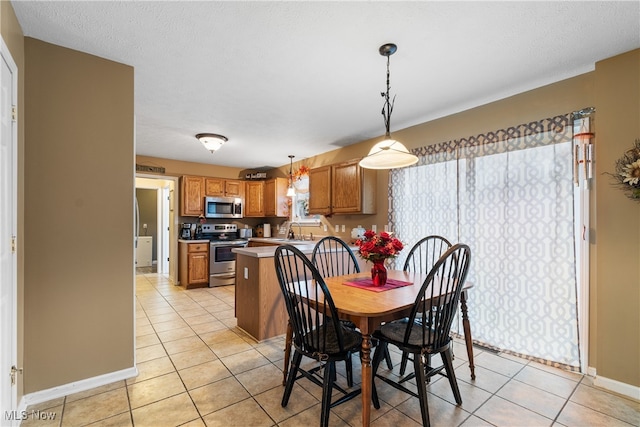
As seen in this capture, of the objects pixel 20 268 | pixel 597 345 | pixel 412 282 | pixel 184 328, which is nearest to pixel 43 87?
pixel 20 268

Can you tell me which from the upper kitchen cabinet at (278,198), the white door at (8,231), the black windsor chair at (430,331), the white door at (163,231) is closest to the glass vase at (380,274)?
the black windsor chair at (430,331)

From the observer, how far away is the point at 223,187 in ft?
20.1

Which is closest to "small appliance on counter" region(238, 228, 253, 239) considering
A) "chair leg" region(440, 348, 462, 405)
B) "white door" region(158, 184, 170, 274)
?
"white door" region(158, 184, 170, 274)

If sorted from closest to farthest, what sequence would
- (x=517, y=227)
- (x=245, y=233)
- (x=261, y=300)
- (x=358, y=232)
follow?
(x=517, y=227), (x=261, y=300), (x=358, y=232), (x=245, y=233)

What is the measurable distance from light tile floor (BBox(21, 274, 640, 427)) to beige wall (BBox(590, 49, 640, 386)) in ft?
1.07

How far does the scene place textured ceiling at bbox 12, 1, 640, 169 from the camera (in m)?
1.76

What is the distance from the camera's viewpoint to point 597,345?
2277 millimetres

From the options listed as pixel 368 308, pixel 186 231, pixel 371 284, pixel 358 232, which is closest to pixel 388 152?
pixel 371 284

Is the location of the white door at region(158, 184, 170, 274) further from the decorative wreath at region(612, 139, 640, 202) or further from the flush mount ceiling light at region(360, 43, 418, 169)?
the decorative wreath at region(612, 139, 640, 202)

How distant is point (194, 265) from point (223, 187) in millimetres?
1667

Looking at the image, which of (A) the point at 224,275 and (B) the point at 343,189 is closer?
(B) the point at 343,189

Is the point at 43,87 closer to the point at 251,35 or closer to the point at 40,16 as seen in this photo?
the point at 40,16

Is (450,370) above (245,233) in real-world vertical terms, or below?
below

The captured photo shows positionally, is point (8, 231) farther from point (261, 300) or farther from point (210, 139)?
point (210, 139)
